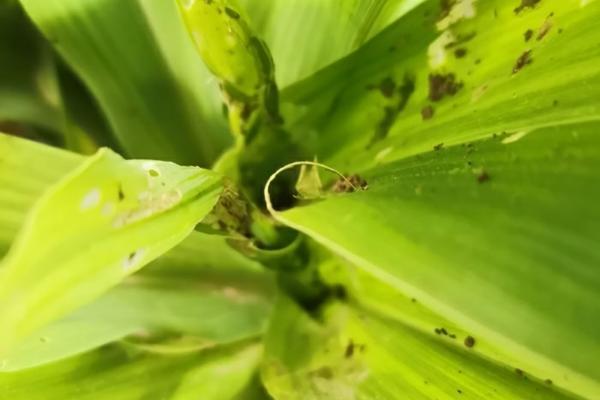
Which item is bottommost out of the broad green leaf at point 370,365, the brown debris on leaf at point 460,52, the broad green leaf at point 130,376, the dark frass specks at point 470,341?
the broad green leaf at point 130,376

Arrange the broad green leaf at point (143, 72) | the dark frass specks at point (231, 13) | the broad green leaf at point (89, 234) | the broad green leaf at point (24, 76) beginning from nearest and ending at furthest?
the broad green leaf at point (89, 234), the dark frass specks at point (231, 13), the broad green leaf at point (143, 72), the broad green leaf at point (24, 76)

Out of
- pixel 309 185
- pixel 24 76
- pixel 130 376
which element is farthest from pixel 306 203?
pixel 24 76

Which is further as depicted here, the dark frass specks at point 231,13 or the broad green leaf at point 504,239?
the dark frass specks at point 231,13

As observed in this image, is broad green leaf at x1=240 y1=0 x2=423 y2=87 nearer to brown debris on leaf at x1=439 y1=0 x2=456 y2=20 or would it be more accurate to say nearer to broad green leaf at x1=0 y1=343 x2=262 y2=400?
brown debris on leaf at x1=439 y1=0 x2=456 y2=20

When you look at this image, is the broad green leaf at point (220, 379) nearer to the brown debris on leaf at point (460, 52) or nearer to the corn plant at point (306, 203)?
the corn plant at point (306, 203)

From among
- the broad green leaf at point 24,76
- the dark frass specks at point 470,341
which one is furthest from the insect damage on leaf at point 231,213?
the broad green leaf at point 24,76

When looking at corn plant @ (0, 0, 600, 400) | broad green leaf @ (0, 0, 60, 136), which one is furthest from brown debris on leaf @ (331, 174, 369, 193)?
broad green leaf @ (0, 0, 60, 136)

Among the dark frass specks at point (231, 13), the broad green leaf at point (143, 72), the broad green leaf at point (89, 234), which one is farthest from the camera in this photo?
the broad green leaf at point (143, 72)
